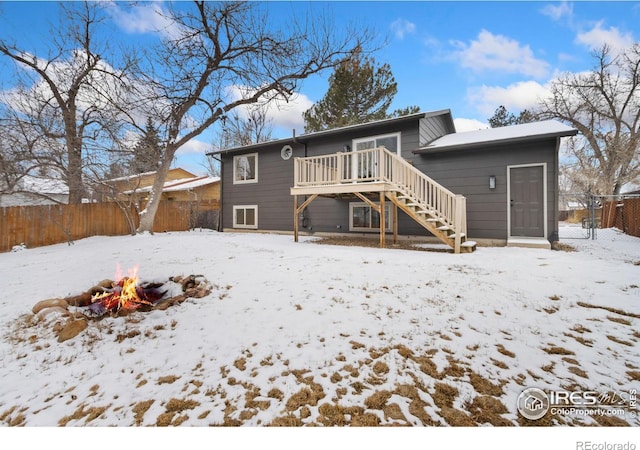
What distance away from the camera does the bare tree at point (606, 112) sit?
48.2ft

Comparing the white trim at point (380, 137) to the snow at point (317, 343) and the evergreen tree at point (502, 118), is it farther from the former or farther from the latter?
the evergreen tree at point (502, 118)

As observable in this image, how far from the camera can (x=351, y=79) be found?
15695 millimetres

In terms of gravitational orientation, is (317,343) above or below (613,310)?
below

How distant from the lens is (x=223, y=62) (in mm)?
9953

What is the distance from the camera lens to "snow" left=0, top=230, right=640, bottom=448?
1.87 meters

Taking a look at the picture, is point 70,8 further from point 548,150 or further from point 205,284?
point 548,150

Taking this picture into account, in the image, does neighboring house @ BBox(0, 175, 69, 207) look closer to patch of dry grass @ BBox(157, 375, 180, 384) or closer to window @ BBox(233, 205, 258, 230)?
window @ BBox(233, 205, 258, 230)

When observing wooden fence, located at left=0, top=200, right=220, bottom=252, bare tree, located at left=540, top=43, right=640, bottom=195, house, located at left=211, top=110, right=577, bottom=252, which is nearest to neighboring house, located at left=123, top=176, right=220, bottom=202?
wooden fence, located at left=0, top=200, right=220, bottom=252

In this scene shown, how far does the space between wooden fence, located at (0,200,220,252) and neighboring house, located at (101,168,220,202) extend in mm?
670

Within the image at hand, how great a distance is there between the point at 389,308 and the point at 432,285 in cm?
104

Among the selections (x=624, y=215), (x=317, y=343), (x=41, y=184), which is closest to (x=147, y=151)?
(x=41, y=184)

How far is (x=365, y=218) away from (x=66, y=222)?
10.1 metres

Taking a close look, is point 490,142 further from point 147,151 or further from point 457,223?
point 147,151
